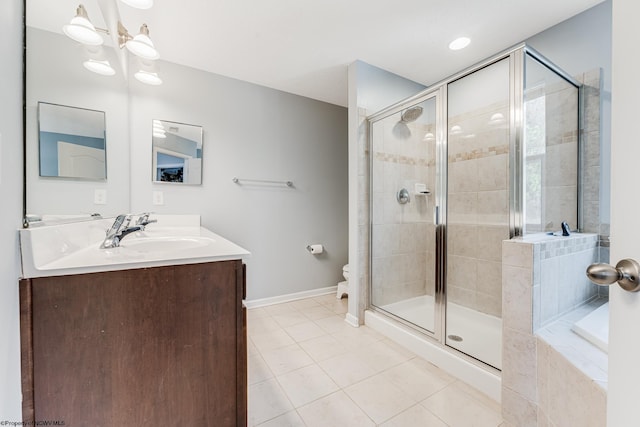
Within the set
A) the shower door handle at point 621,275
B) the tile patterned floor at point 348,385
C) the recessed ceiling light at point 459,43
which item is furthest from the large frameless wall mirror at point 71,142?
the recessed ceiling light at point 459,43

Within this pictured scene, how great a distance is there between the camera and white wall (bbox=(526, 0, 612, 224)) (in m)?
1.54

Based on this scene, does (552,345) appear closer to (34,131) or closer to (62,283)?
(62,283)

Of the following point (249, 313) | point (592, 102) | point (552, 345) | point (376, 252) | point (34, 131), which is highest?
point (592, 102)

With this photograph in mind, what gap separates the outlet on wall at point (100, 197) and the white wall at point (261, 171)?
0.73m

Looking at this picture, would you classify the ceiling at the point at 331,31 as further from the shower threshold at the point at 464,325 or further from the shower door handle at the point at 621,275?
the shower threshold at the point at 464,325

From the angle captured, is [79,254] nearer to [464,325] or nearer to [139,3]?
[139,3]

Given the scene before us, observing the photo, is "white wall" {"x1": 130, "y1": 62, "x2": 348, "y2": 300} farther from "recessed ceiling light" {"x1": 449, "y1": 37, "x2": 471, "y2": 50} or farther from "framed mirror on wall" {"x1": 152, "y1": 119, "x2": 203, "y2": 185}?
"recessed ceiling light" {"x1": 449, "y1": 37, "x2": 471, "y2": 50}

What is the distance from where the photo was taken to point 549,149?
1.58 meters

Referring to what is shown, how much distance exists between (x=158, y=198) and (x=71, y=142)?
3.71ft

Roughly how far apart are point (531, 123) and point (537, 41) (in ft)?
3.21

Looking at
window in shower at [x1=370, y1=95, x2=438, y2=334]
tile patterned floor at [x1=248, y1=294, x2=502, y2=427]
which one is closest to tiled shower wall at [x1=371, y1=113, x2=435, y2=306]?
window in shower at [x1=370, y1=95, x2=438, y2=334]

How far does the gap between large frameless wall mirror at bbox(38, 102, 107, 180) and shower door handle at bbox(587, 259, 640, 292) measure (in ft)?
4.92

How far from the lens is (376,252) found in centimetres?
231

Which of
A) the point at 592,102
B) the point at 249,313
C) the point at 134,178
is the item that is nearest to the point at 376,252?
the point at 249,313
